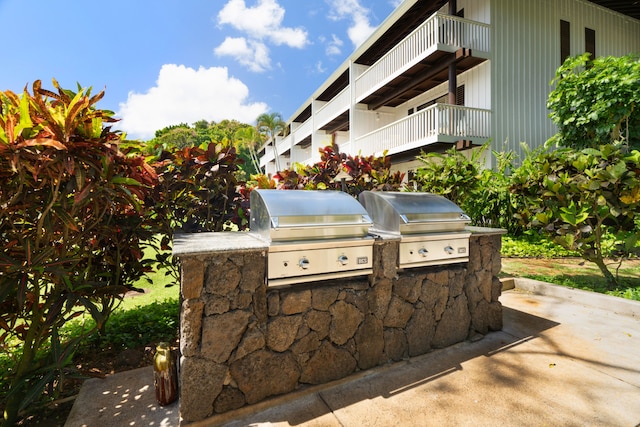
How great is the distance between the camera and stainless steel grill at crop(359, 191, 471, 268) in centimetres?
261

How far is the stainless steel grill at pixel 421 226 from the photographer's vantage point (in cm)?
261

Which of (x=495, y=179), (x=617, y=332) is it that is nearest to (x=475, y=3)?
(x=495, y=179)

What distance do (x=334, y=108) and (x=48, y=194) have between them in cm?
1574

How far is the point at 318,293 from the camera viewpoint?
2291 millimetres

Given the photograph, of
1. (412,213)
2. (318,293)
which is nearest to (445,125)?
(412,213)

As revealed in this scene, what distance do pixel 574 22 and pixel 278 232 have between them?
14967 mm

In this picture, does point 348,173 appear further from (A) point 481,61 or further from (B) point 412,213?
(A) point 481,61

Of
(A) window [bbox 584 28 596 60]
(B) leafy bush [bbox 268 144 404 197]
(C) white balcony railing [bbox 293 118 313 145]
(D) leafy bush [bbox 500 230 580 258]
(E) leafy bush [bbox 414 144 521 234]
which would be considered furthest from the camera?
(C) white balcony railing [bbox 293 118 313 145]

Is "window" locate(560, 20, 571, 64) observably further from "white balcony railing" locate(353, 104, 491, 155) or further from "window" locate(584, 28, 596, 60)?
"white balcony railing" locate(353, 104, 491, 155)

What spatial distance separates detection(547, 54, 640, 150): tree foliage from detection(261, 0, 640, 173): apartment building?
6.09ft

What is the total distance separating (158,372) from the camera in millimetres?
2111

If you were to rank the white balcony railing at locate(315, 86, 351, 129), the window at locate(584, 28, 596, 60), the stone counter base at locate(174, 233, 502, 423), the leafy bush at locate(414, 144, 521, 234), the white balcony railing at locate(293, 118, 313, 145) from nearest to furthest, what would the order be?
1. the stone counter base at locate(174, 233, 502, 423)
2. the leafy bush at locate(414, 144, 521, 234)
3. the window at locate(584, 28, 596, 60)
4. the white balcony railing at locate(315, 86, 351, 129)
5. the white balcony railing at locate(293, 118, 313, 145)

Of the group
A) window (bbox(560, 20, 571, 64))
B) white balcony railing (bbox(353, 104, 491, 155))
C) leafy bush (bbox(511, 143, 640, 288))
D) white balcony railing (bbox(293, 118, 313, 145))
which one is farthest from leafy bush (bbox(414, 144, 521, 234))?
white balcony railing (bbox(293, 118, 313, 145))

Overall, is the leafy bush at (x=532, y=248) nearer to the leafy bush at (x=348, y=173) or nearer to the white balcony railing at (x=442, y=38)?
the leafy bush at (x=348, y=173)
